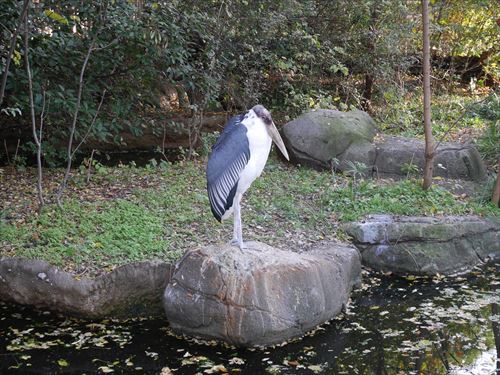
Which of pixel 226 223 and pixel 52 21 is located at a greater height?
pixel 52 21

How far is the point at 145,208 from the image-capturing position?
7383mm

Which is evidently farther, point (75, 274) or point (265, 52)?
point (265, 52)

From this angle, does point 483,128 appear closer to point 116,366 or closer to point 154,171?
point 154,171

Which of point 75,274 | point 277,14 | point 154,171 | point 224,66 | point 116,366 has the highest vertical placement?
point 277,14

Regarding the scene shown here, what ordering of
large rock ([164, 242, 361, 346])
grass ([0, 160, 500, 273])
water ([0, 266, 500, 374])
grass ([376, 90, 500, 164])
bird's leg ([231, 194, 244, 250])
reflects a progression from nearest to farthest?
water ([0, 266, 500, 374])
large rock ([164, 242, 361, 346])
bird's leg ([231, 194, 244, 250])
grass ([0, 160, 500, 273])
grass ([376, 90, 500, 164])

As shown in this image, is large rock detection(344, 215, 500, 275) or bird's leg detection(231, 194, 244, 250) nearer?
bird's leg detection(231, 194, 244, 250)

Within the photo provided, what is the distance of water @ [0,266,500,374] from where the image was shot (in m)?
5.11

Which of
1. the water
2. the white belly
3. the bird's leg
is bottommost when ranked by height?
the water

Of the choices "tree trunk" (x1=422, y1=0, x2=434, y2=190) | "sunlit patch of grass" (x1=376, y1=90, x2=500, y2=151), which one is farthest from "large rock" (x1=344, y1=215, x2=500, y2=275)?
"sunlit patch of grass" (x1=376, y1=90, x2=500, y2=151)

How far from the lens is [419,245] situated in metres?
7.18

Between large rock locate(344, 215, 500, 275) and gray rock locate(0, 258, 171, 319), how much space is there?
2388 millimetres

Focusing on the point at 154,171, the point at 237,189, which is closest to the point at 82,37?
the point at 154,171

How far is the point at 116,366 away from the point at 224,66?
6.11 m

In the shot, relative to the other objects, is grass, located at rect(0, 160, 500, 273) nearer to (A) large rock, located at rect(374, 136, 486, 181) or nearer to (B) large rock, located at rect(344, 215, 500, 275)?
(B) large rock, located at rect(344, 215, 500, 275)
